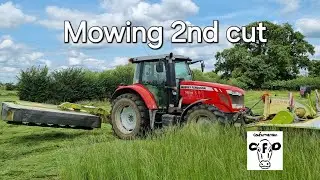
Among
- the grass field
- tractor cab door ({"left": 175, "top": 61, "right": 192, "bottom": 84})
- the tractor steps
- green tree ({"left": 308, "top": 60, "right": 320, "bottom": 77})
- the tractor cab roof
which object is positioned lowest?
the grass field

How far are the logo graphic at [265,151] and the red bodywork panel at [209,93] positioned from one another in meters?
5.15

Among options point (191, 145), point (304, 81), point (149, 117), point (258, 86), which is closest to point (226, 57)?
point (258, 86)

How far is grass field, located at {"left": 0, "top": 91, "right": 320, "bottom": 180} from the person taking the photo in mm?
4527

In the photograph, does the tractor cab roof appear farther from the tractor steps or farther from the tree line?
the tree line

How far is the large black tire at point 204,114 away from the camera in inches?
316

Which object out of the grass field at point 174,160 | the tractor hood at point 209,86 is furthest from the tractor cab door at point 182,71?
the grass field at point 174,160

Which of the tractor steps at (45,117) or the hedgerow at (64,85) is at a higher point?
the hedgerow at (64,85)

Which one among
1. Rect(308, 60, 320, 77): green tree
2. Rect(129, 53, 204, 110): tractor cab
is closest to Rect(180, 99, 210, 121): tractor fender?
Rect(129, 53, 204, 110): tractor cab

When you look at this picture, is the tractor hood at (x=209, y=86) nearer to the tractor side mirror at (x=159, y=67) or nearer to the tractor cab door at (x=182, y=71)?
the tractor cab door at (x=182, y=71)

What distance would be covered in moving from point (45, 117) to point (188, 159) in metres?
5.06

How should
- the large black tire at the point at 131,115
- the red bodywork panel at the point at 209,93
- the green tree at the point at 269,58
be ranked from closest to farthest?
the red bodywork panel at the point at 209,93 < the large black tire at the point at 131,115 < the green tree at the point at 269,58

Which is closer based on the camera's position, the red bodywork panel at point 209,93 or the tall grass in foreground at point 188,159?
the tall grass in foreground at point 188,159

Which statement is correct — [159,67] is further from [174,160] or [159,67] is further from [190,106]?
[174,160]

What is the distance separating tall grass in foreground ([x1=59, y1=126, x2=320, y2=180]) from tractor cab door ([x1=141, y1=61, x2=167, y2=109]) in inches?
101
